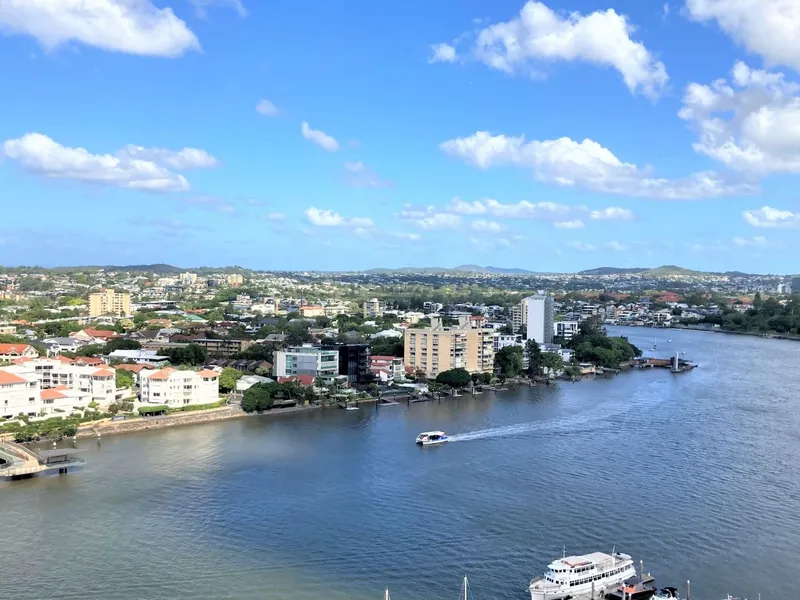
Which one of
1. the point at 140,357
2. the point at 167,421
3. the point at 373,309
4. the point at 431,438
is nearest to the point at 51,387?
the point at 167,421

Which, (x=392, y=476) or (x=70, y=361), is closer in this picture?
(x=392, y=476)

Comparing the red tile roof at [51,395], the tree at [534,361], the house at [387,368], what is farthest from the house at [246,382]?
the tree at [534,361]

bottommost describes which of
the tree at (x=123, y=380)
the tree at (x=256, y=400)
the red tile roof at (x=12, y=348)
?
the tree at (x=256, y=400)

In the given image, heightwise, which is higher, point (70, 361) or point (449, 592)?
point (70, 361)

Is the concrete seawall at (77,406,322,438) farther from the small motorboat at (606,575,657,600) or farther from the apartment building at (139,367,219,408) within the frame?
the small motorboat at (606,575,657,600)

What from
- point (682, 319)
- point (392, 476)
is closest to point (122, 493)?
point (392, 476)

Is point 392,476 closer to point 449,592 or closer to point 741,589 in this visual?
point 449,592

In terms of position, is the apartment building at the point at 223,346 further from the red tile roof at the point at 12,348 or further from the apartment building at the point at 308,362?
the red tile roof at the point at 12,348

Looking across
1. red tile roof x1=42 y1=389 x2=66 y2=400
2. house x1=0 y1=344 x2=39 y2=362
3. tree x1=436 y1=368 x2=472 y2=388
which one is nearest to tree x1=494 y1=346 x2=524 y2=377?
tree x1=436 y1=368 x2=472 y2=388
